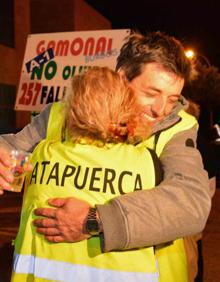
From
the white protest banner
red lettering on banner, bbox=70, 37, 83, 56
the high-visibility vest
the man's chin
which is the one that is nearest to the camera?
the high-visibility vest

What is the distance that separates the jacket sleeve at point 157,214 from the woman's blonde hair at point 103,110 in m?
0.20

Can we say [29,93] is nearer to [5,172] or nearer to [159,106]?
[159,106]

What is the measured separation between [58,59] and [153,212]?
4.08 m

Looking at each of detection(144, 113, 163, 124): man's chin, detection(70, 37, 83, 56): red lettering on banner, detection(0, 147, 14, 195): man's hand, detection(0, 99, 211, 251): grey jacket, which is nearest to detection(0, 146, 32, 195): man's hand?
detection(0, 147, 14, 195): man's hand

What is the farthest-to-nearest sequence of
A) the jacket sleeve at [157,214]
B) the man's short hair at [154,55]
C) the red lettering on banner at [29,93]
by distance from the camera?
the red lettering on banner at [29,93] < the man's short hair at [154,55] < the jacket sleeve at [157,214]

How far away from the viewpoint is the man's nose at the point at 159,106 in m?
1.89

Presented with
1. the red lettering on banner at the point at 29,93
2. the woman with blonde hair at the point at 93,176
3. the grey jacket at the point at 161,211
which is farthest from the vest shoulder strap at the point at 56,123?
the red lettering on banner at the point at 29,93

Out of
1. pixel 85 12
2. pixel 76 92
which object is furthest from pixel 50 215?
pixel 85 12

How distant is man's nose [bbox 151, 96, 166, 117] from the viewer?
1.89 meters

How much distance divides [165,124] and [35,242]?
58 cm

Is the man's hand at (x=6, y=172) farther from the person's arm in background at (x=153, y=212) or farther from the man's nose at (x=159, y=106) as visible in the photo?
the man's nose at (x=159, y=106)

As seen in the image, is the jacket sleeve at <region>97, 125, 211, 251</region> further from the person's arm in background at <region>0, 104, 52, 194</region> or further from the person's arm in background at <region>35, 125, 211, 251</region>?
the person's arm in background at <region>0, 104, 52, 194</region>

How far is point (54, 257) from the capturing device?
158 cm

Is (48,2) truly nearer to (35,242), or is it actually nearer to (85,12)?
(85,12)
